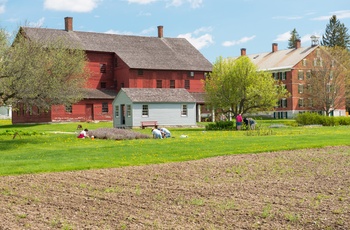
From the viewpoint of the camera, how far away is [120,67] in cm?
7500

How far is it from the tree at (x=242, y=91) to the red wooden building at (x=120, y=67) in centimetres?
1708

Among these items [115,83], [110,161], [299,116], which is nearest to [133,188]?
[110,161]

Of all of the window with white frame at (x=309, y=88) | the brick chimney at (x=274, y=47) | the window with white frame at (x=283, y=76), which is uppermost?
the brick chimney at (x=274, y=47)

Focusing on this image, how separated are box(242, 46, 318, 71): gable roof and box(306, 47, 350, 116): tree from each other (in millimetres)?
5700

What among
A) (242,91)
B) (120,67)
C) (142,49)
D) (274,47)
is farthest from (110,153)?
(274,47)

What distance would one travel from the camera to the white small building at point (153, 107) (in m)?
53.8

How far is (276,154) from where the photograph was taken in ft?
78.0

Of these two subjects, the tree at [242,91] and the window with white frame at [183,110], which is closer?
the tree at [242,91]

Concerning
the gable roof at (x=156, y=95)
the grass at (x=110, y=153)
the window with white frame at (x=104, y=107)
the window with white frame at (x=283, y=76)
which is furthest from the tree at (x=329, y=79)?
the grass at (x=110, y=153)

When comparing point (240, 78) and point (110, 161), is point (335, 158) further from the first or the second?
point (240, 78)

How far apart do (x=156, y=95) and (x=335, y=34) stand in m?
75.7

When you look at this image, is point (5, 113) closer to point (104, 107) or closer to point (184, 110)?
point (104, 107)

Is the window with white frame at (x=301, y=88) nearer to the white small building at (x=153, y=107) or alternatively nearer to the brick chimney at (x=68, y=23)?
the white small building at (x=153, y=107)

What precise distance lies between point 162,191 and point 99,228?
13.5 feet
